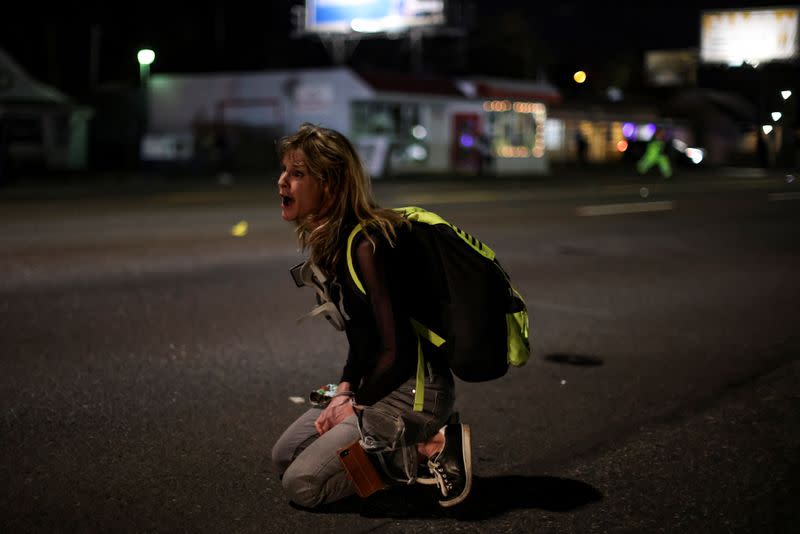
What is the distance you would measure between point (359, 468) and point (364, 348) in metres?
0.46

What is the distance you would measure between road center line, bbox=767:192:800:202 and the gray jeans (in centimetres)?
2187

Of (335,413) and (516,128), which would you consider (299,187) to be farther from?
(516,128)

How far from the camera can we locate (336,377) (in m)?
6.45

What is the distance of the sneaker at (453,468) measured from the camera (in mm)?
3967

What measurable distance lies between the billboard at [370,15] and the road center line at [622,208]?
25692 millimetres

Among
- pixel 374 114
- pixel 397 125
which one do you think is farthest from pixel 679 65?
pixel 397 125

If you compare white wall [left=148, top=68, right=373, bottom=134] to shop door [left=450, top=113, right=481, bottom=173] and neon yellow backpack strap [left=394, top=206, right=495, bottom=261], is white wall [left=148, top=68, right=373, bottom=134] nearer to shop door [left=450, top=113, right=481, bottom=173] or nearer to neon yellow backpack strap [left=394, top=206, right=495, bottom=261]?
shop door [left=450, top=113, right=481, bottom=173]

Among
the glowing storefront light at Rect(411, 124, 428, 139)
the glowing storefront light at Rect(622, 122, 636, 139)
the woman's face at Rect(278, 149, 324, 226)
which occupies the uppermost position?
the glowing storefront light at Rect(622, 122, 636, 139)

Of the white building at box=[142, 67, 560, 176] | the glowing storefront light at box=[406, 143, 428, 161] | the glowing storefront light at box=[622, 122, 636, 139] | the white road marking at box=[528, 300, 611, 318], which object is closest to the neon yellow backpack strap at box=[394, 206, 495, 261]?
the white road marking at box=[528, 300, 611, 318]

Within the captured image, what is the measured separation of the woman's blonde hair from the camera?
3.77m

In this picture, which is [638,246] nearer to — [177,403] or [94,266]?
[94,266]

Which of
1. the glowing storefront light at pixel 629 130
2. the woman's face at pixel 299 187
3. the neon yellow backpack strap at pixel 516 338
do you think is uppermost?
the glowing storefront light at pixel 629 130

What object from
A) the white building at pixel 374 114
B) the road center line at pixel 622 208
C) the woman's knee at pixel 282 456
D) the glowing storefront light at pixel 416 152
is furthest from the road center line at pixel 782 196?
the woman's knee at pixel 282 456

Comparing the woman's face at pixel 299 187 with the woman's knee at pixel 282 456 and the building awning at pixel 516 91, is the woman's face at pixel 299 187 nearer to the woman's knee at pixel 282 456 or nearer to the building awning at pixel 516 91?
the woman's knee at pixel 282 456
